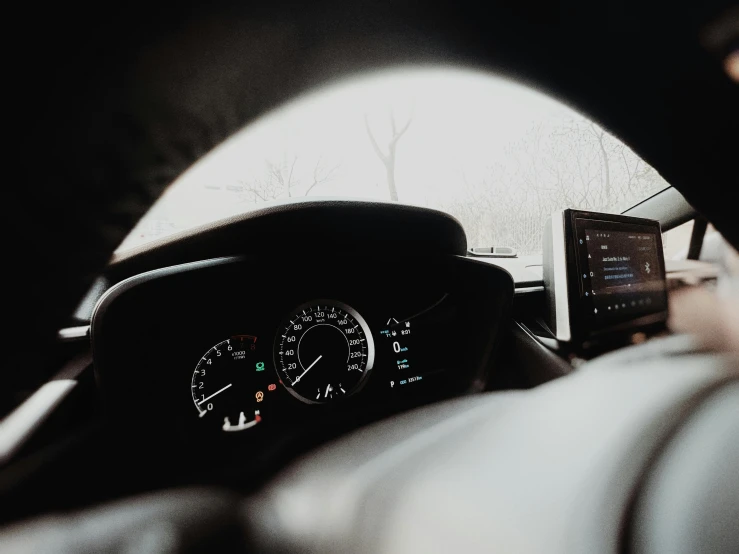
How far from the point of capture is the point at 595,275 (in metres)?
1.66

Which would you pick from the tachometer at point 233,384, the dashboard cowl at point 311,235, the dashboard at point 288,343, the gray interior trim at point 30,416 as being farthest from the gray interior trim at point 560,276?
the gray interior trim at point 30,416

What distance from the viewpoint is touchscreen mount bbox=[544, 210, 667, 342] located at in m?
1.60

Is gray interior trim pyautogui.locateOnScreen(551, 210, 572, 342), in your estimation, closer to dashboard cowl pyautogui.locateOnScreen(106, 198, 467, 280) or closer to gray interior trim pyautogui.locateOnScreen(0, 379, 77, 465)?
dashboard cowl pyautogui.locateOnScreen(106, 198, 467, 280)

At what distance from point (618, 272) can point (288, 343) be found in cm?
135

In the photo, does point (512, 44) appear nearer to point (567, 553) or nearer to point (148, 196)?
point (148, 196)

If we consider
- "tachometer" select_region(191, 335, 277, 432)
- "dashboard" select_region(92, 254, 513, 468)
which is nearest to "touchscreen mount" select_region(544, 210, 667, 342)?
"dashboard" select_region(92, 254, 513, 468)

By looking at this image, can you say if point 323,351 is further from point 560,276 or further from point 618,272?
point 618,272

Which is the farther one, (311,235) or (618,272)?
(618,272)

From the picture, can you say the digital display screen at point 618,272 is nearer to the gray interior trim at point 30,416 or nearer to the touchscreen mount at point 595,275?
the touchscreen mount at point 595,275

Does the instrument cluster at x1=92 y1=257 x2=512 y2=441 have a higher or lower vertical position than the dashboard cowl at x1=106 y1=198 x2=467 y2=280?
lower

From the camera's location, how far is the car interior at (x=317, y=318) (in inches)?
15.0

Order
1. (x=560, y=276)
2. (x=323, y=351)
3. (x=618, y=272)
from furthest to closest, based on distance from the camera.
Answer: (x=618, y=272), (x=560, y=276), (x=323, y=351)

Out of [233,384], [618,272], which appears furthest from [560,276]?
[233,384]

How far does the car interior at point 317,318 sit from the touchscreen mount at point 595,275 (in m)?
0.02
